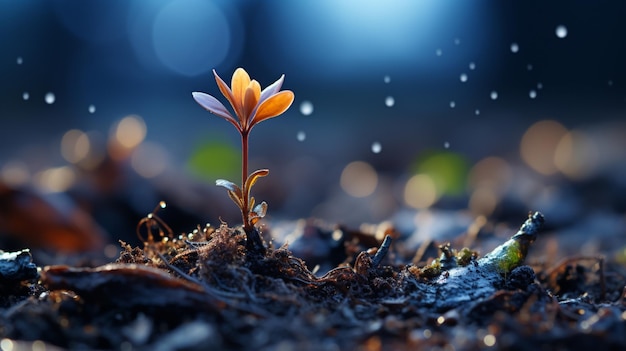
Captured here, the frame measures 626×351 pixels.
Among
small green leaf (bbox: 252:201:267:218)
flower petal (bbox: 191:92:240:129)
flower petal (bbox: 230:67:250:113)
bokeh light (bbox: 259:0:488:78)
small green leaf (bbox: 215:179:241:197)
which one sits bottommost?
small green leaf (bbox: 252:201:267:218)

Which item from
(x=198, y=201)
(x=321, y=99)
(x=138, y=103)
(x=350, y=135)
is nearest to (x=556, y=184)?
(x=198, y=201)

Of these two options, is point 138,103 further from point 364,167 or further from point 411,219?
point 411,219

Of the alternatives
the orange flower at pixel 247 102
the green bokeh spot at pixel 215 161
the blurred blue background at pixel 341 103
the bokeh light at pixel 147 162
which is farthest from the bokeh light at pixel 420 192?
the orange flower at pixel 247 102

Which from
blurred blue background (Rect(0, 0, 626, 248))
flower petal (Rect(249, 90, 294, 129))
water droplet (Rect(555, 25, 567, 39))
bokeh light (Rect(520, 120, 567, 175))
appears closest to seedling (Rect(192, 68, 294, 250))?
flower petal (Rect(249, 90, 294, 129))

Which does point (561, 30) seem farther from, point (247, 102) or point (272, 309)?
point (272, 309)

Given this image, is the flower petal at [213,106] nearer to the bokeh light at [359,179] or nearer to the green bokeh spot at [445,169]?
the bokeh light at [359,179]

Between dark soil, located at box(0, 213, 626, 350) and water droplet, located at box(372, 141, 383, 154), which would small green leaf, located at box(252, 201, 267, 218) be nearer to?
dark soil, located at box(0, 213, 626, 350)
